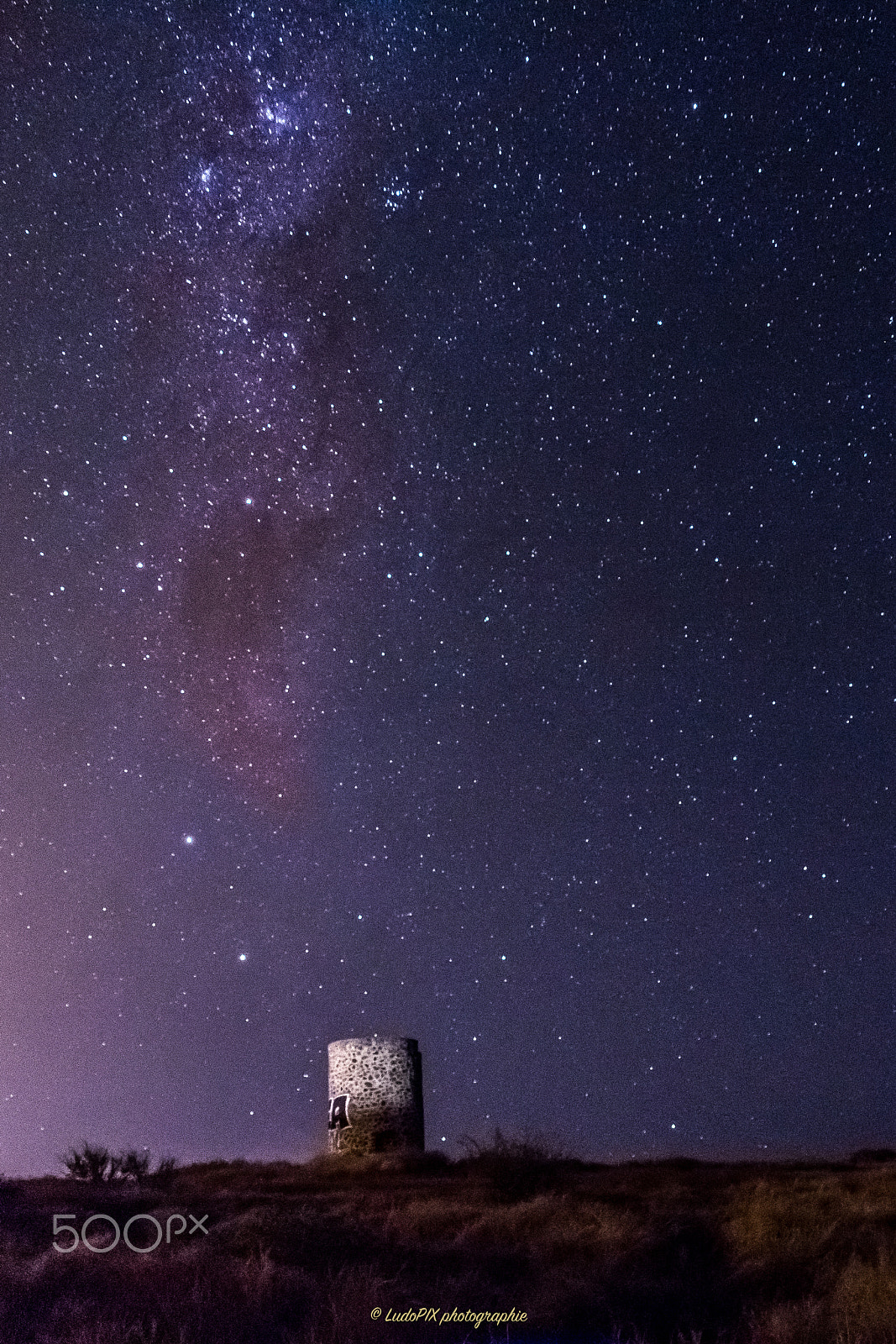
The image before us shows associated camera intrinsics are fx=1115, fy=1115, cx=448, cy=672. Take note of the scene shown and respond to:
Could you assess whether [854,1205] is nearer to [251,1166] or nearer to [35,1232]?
[35,1232]

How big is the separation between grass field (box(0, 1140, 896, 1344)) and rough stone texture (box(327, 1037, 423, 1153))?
12.6 meters

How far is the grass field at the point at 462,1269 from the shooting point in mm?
8266

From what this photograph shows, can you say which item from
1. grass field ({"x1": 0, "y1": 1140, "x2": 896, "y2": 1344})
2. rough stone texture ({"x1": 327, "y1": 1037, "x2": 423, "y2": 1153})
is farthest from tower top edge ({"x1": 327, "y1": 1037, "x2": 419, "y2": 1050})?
A: grass field ({"x1": 0, "y1": 1140, "x2": 896, "y2": 1344})

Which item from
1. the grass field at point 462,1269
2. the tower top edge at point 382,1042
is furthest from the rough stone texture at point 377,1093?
the grass field at point 462,1269

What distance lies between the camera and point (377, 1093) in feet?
96.9

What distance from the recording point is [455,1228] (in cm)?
1329

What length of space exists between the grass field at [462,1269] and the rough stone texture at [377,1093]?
41.4 feet

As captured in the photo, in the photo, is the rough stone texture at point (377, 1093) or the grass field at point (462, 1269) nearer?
the grass field at point (462, 1269)

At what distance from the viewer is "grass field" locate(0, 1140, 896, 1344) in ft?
27.1

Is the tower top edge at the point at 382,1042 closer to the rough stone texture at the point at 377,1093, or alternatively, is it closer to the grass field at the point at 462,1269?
the rough stone texture at the point at 377,1093

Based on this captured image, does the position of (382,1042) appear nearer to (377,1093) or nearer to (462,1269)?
(377,1093)

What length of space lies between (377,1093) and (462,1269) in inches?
786

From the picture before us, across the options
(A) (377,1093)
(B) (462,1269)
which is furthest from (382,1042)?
(B) (462,1269)

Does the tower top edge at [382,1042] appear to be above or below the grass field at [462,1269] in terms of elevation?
above
